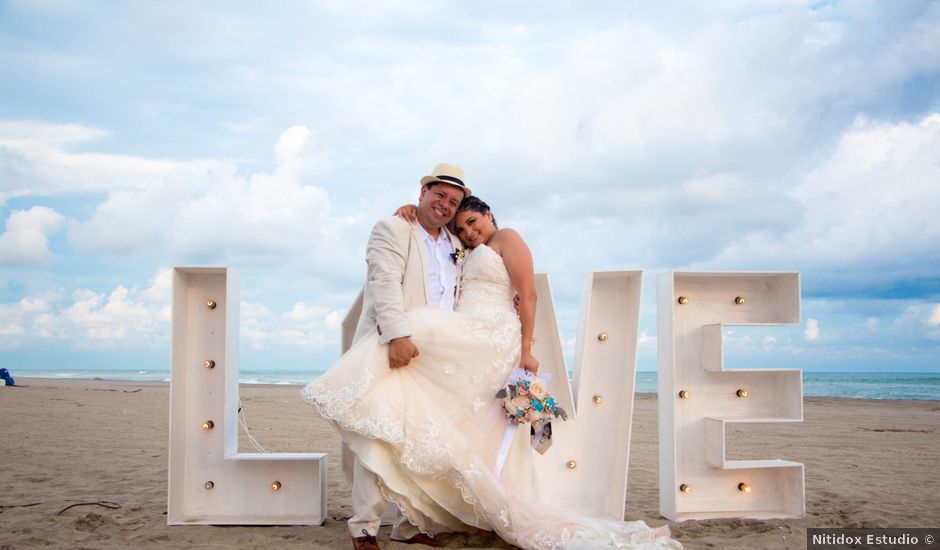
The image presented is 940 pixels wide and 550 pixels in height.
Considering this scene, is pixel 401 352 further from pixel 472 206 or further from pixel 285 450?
pixel 285 450

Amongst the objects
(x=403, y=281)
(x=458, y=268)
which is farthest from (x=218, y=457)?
(x=458, y=268)

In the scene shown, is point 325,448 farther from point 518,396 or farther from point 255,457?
point 518,396

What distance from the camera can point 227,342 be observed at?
16.9 feet

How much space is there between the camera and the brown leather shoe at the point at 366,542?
4.25m

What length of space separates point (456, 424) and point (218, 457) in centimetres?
195

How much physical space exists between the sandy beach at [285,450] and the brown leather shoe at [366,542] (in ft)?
0.83

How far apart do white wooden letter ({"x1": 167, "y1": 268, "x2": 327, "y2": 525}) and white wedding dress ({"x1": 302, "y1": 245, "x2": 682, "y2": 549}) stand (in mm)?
1062

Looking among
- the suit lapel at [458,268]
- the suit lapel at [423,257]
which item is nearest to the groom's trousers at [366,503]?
the suit lapel at [423,257]

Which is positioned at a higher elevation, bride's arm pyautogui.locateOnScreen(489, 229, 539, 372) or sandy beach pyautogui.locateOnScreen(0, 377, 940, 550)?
bride's arm pyautogui.locateOnScreen(489, 229, 539, 372)

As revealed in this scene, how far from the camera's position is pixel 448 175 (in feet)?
15.6

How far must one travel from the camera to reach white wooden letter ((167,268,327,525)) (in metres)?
5.18

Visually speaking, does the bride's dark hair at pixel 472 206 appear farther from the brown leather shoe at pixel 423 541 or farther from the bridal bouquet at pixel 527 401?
the brown leather shoe at pixel 423 541

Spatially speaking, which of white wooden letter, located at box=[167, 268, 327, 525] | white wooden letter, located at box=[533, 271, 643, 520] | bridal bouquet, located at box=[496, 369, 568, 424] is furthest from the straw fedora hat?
white wooden letter, located at box=[167, 268, 327, 525]

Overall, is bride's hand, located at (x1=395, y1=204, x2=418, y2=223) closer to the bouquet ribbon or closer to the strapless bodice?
the strapless bodice
